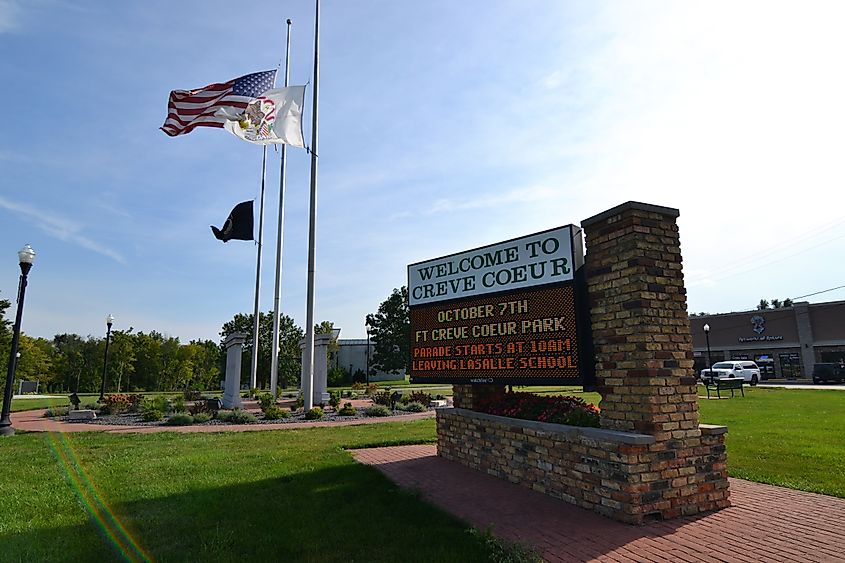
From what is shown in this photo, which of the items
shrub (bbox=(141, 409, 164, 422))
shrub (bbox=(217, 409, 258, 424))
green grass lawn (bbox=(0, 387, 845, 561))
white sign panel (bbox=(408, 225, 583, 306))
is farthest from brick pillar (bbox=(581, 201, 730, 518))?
shrub (bbox=(141, 409, 164, 422))

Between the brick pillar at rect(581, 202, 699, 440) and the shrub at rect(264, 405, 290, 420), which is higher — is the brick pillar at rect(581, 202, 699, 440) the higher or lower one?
the higher one

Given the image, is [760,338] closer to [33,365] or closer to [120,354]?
[120,354]

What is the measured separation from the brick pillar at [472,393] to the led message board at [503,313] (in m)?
0.60

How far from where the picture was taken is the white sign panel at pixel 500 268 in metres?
6.43

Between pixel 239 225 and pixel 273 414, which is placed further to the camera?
pixel 239 225

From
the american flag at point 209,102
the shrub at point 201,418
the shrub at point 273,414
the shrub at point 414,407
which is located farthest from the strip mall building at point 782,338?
the american flag at point 209,102

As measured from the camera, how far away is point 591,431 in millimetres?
5645

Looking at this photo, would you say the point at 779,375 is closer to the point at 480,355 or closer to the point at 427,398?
the point at 427,398

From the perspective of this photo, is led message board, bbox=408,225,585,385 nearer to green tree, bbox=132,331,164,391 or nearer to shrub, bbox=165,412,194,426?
shrub, bbox=165,412,194,426

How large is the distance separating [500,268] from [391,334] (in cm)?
5719

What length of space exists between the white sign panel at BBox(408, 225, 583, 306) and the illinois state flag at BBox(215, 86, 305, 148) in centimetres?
1050

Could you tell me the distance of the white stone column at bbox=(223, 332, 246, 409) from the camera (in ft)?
71.8

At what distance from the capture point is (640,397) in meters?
5.35

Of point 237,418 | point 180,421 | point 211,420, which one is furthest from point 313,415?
point 180,421
